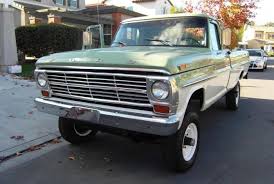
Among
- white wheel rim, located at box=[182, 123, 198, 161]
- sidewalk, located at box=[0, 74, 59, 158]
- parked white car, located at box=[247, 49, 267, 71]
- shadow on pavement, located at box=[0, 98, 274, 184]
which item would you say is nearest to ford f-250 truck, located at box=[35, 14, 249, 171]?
white wheel rim, located at box=[182, 123, 198, 161]

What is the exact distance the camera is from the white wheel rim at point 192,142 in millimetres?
4785

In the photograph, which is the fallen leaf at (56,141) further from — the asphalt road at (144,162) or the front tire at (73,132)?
the front tire at (73,132)

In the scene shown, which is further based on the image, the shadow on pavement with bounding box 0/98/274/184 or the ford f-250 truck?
the shadow on pavement with bounding box 0/98/274/184

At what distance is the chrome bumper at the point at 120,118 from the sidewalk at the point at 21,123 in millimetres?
1339

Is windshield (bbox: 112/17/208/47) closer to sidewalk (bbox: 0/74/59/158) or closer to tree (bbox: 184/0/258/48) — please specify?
sidewalk (bbox: 0/74/59/158)

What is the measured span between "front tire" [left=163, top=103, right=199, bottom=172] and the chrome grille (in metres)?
0.64

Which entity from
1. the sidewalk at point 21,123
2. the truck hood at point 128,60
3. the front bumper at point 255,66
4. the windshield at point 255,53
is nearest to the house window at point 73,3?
the windshield at point 255,53

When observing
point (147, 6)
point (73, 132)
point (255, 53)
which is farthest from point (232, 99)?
point (147, 6)

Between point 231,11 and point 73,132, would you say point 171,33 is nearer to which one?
point 73,132

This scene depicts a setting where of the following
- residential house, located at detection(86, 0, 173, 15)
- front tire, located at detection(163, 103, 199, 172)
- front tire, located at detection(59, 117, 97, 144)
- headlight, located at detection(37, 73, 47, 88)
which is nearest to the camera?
front tire, located at detection(163, 103, 199, 172)

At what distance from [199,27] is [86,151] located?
2.72 metres

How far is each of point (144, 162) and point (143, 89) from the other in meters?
1.44

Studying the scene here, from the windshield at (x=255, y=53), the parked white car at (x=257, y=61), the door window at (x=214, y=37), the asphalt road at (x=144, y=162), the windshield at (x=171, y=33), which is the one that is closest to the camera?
the asphalt road at (x=144, y=162)

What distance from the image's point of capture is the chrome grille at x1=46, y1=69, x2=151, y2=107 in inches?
163
